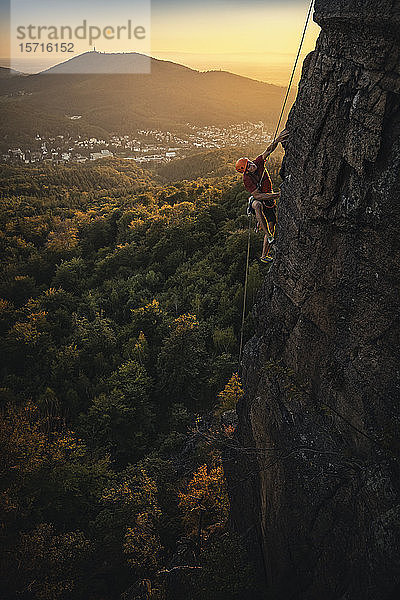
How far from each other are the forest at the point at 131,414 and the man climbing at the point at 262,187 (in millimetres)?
6496

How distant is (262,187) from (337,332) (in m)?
3.57

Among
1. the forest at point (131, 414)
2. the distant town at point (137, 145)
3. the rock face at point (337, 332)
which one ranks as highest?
the distant town at point (137, 145)

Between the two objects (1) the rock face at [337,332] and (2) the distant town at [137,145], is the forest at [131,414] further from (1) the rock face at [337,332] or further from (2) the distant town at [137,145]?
(2) the distant town at [137,145]

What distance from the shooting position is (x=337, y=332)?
791 cm

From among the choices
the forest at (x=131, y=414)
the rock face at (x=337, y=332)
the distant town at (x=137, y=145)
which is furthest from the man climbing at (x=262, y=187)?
the distant town at (x=137, y=145)

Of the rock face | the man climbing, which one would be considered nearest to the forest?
Answer: the rock face

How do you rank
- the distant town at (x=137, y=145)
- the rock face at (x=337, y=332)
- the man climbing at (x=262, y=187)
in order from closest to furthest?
1. the rock face at (x=337, y=332)
2. the man climbing at (x=262, y=187)
3. the distant town at (x=137, y=145)

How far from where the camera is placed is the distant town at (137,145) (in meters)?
149

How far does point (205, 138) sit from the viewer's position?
182 meters

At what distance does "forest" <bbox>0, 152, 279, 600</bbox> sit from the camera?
1464cm

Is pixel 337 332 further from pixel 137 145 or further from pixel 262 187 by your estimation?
pixel 137 145

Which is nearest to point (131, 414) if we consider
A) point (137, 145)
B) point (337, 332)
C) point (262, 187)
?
point (262, 187)

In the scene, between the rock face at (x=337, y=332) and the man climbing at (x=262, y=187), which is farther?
the man climbing at (x=262, y=187)

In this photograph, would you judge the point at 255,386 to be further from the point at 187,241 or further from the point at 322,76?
the point at 187,241
